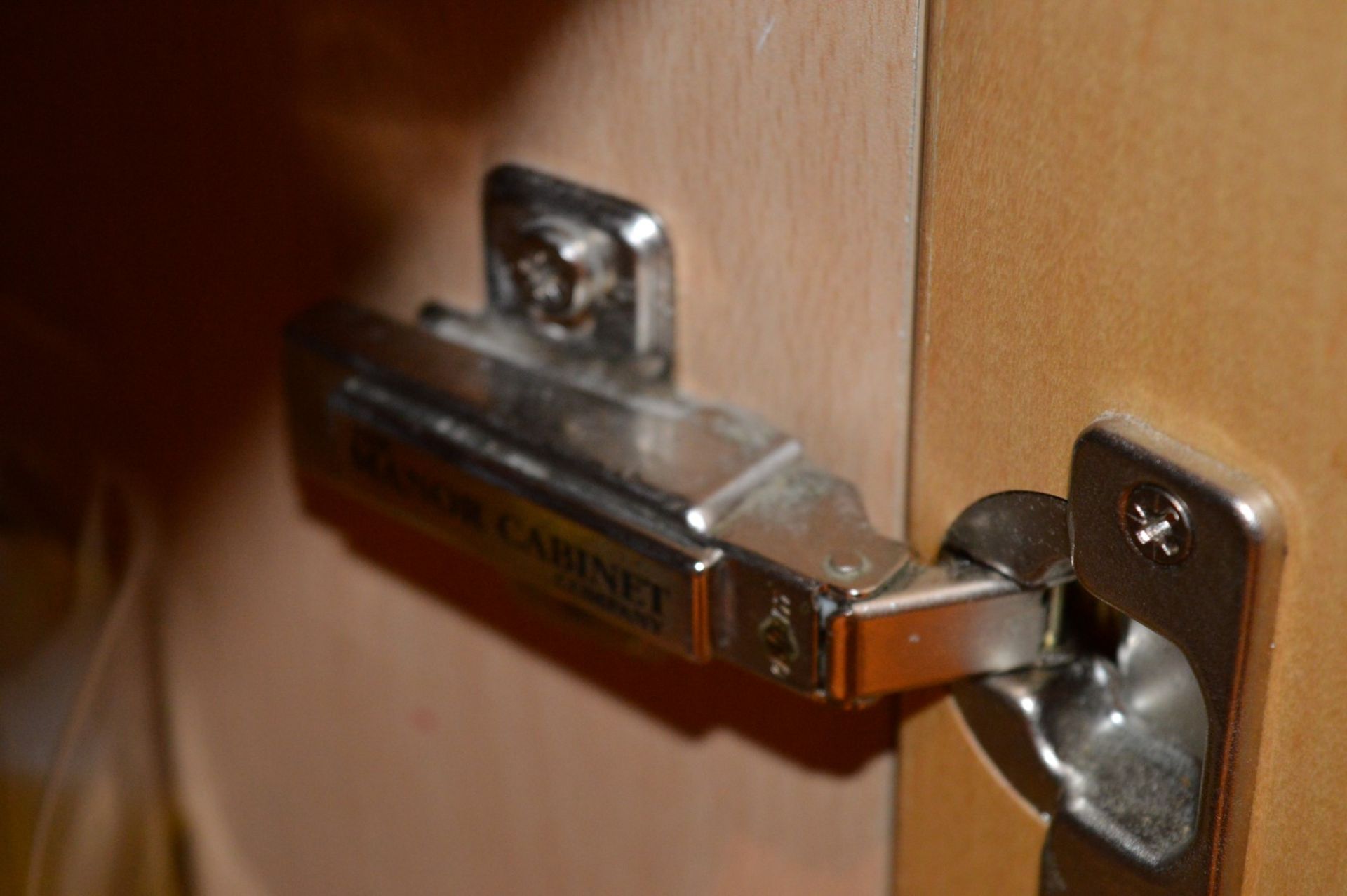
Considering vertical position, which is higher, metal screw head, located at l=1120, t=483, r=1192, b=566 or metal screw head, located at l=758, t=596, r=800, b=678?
metal screw head, located at l=1120, t=483, r=1192, b=566

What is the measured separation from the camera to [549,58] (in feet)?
1.23

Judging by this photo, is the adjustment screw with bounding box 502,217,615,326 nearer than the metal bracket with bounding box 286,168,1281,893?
No

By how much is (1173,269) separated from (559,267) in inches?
7.0

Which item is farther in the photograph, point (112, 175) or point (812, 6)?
point (112, 175)

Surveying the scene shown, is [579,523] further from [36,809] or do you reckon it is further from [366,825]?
[36,809]

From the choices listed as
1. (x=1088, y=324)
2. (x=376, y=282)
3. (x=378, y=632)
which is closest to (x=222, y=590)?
(x=378, y=632)

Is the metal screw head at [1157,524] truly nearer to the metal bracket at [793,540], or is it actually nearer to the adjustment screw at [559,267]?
the metal bracket at [793,540]

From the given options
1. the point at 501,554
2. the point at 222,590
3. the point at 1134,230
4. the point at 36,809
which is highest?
the point at 1134,230

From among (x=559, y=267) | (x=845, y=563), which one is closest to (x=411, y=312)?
(x=559, y=267)

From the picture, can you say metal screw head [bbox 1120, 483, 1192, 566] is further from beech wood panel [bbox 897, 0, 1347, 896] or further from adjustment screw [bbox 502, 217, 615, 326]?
adjustment screw [bbox 502, 217, 615, 326]

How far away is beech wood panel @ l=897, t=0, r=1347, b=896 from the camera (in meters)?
0.24

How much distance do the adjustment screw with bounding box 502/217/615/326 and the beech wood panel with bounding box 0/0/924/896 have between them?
0.05 ft

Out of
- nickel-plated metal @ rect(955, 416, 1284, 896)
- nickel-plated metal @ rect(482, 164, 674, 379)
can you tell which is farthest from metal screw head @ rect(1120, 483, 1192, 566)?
nickel-plated metal @ rect(482, 164, 674, 379)

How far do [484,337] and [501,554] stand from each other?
0.21ft
